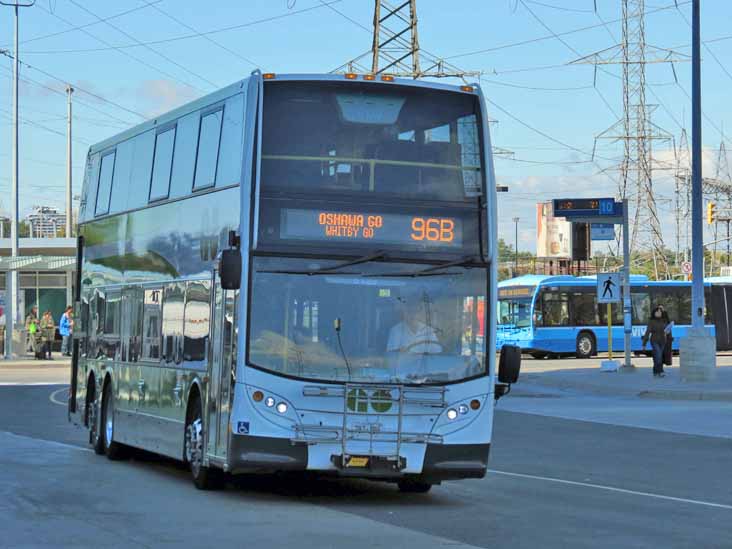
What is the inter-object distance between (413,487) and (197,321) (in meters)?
2.70

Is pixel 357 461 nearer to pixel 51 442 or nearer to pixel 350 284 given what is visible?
pixel 350 284

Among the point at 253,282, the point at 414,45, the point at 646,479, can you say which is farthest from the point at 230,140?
the point at 414,45

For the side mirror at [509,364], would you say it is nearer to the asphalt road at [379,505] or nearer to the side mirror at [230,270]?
the asphalt road at [379,505]

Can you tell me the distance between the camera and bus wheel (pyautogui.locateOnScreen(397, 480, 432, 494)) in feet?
47.7

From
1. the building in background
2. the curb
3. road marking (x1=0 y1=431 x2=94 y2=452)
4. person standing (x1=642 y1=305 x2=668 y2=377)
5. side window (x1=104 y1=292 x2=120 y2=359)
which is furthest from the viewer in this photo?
the building in background

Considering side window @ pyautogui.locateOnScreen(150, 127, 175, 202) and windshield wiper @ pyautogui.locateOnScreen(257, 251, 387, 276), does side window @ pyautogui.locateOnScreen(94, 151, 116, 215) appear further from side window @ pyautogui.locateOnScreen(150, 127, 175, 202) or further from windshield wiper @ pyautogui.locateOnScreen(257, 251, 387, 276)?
windshield wiper @ pyautogui.locateOnScreen(257, 251, 387, 276)

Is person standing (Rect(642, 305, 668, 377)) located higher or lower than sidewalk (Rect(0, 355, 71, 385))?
higher

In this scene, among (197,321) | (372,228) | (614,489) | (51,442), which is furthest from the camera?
(51,442)

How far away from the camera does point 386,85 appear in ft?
44.8

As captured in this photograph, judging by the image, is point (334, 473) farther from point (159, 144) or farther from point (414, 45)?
point (414, 45)

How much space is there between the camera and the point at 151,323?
16.4 metres

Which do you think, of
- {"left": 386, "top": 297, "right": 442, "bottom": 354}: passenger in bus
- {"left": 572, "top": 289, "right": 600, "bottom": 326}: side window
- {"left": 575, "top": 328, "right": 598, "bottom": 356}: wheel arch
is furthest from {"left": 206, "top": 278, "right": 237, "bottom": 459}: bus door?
{"left": 575, "top": 328, "right": 598, "bottom": 356}: wheel arch

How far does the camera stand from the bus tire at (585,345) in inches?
2250

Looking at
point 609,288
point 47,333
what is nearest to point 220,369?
point 609,288
